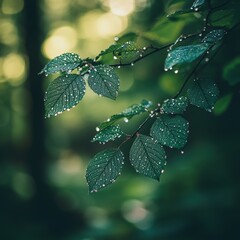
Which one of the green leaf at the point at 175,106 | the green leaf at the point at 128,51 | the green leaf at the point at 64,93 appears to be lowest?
the green leaf at the point at 175,106

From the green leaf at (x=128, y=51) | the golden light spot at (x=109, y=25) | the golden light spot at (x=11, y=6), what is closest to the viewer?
the green leaf at (x=128, y=51)

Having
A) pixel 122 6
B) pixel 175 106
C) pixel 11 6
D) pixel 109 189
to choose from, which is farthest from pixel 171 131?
pixel 109 189

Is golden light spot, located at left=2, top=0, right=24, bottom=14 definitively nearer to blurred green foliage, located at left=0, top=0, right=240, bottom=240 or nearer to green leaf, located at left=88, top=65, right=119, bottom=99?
blurred green foliage, located at left=0, top=0, right=240, bottom=240

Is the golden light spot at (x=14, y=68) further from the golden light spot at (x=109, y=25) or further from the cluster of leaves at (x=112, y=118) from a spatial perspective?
the cluster of leaves at (x=112, y=118)

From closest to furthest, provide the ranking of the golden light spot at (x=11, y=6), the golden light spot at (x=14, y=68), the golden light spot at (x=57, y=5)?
the golden light spot at (x=11, y=6) → the golden light spot at (x=14, y=68) → the golden light spot at (x=57, y=5)

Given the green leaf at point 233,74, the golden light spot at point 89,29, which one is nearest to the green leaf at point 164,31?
the green leaf at point 233,74

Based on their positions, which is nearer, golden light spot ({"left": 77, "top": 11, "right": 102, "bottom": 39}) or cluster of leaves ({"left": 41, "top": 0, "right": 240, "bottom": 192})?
cluster of leaves ({"left": 41, "top": 0, "right": 240, "bottom": 192})

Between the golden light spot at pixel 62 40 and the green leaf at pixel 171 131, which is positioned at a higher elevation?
the golden light spot at pixel 62 40

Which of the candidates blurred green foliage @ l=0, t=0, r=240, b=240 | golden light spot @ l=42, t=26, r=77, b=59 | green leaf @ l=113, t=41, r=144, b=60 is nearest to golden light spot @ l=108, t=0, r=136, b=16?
blurred green foliage @ l=0, t=0, r=240, b=240

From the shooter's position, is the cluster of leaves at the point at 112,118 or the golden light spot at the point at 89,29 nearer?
the cluster of leaves at the point at 112,118
